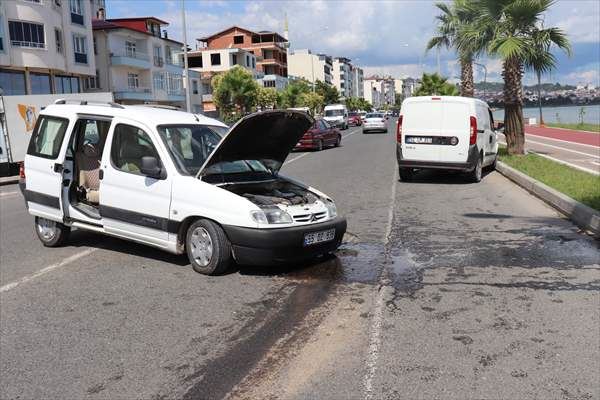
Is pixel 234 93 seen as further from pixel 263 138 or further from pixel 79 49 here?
pixel 263 138

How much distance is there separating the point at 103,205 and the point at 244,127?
6.71ft

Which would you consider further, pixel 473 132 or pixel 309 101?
pixel 309 101

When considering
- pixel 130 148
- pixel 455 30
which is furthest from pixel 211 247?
pixel 455 30

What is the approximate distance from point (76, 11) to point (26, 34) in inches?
315

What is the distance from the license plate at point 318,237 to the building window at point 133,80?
52771 mm

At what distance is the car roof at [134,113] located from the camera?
7203mm

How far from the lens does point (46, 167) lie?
791 cm

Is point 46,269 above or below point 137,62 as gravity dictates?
below

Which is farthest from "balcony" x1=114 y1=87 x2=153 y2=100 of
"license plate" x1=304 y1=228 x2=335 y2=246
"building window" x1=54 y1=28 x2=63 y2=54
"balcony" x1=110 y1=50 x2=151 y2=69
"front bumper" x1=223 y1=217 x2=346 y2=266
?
"front bumper" x1=223 y1=217 x2=346 y2=266

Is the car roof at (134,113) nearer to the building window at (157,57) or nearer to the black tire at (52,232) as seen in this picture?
the black tire at (52,232)

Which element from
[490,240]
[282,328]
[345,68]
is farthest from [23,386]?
[345,68]

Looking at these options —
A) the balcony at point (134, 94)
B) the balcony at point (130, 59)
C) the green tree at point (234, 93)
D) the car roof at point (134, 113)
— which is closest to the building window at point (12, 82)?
the balcony at point (134, 94)

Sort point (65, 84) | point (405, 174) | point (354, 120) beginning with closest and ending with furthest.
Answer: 1. point (405, 174)
2. point (65, 84)
3. point (354, 120)

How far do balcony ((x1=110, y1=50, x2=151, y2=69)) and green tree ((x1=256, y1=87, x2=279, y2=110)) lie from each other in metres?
11.0
